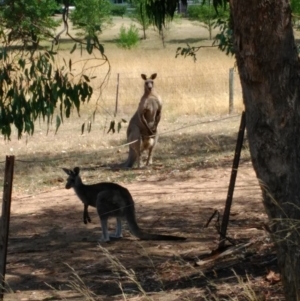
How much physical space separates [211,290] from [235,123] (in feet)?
41.6

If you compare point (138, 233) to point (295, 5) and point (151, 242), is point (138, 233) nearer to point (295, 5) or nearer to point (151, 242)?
point (151, 242)

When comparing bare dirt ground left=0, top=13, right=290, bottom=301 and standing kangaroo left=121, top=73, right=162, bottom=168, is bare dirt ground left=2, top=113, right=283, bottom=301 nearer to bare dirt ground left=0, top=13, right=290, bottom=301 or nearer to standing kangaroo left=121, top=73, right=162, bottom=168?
bare dirt ground left=0, top=13, right=290, bottom=301

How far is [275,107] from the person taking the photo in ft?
16.0

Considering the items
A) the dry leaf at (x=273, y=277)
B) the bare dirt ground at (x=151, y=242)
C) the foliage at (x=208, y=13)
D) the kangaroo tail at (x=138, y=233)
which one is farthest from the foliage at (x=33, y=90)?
the foliage at (x=208, y=13)

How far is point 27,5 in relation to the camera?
26.9 feet

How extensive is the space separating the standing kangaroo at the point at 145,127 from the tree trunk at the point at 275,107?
9.45 m

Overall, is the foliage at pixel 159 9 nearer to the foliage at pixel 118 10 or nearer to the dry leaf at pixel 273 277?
the dry leaf at pixel 273 277

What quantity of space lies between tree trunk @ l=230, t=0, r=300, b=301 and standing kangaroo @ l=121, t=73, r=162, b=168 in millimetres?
9453

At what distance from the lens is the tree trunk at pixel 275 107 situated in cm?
485

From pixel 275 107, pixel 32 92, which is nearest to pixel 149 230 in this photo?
pixel 32 92

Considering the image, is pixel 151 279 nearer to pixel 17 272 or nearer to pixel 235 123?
pixel 17 272

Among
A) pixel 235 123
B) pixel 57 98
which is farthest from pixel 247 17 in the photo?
pixel 235 123

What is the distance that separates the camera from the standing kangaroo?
1449cm

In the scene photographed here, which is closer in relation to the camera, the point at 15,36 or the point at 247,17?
the point at 247,17
